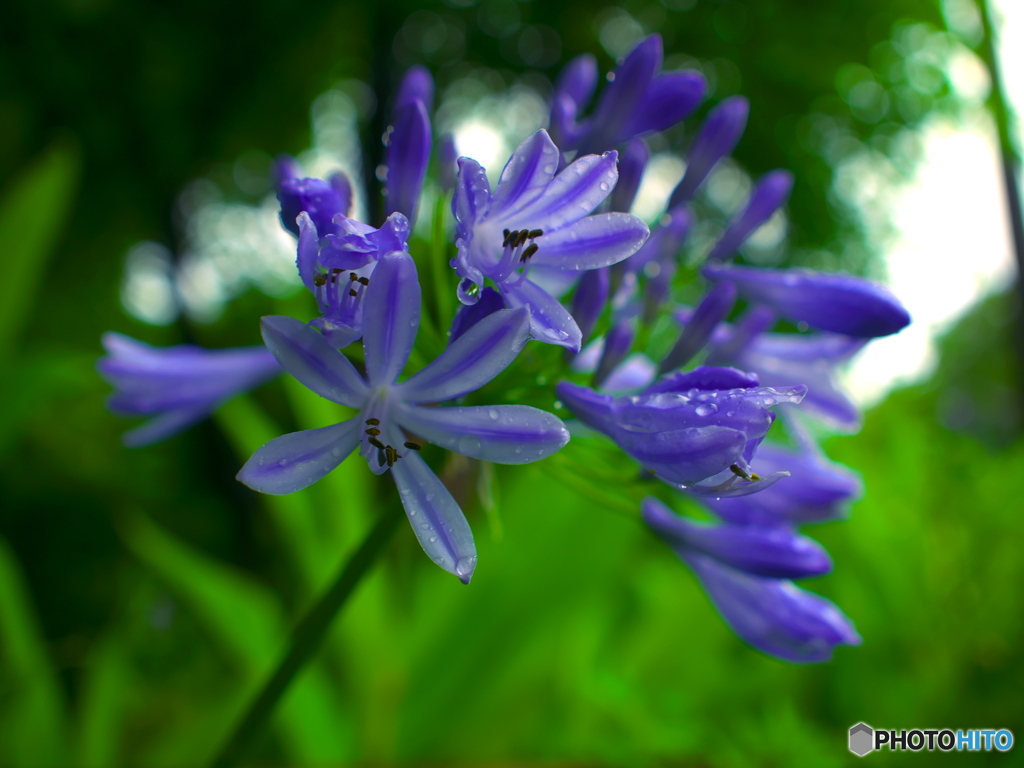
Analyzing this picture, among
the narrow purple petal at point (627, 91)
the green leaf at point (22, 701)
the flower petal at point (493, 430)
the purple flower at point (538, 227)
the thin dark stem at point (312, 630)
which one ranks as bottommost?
the green leaf at point (22, 701)

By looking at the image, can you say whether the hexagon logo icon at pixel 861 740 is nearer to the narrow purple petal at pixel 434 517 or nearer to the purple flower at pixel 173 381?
the narrow purple petal at pixel 434 517

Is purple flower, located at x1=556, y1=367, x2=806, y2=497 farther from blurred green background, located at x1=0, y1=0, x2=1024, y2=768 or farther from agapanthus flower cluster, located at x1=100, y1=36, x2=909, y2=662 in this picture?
blurred green background, located at x1=0, y1=0, x2=1024, y2=768

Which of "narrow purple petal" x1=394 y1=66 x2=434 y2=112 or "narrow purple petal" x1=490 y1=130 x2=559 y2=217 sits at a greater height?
"narrow purple petal" x1=394 y1=66 x2=434 y2=112

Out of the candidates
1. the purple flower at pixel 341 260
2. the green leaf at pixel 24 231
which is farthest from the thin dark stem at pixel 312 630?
the green leaf at pixel 24 231

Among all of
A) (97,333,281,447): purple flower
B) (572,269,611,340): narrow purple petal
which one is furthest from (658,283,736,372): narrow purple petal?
(97,333,281,447): purple flower

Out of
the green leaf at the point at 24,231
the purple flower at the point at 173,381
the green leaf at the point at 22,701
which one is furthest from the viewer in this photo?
the green leaf at the point at 24,231

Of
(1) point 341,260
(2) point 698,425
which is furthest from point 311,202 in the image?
(2) point 698,425
